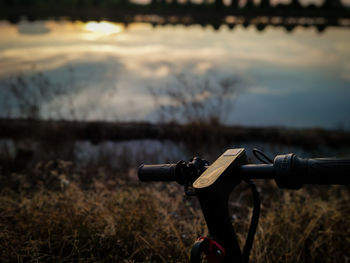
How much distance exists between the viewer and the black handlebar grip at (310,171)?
999 millimetres

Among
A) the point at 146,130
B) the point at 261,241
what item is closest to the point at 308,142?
the point at 146,130

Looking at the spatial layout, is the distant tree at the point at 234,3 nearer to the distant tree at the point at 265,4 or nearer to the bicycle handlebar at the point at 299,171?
the distant tree at the point at 265,4

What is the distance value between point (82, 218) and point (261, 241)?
4.09 ft

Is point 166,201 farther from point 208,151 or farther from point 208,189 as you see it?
point 208,151

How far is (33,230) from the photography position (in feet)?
8.38

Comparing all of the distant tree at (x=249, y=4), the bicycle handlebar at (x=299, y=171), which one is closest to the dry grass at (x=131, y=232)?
the bicycle handlebar at (x=299, y=171)

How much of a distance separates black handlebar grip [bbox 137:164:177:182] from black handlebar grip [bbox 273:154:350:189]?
342 mm

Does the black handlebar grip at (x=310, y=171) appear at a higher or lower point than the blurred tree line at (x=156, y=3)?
higher

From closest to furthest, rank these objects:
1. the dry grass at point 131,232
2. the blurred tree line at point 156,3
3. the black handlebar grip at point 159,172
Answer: the black handlebar grip at point 159,172, the dry grass at point 131,232, the blurred tree line at point 156,3

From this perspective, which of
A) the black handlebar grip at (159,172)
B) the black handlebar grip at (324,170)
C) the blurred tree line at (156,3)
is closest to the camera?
the black handlebar grip at (324,170)

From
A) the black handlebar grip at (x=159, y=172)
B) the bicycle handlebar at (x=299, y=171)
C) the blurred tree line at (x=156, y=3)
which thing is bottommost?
the blurred tree line at (x=156, y=3)

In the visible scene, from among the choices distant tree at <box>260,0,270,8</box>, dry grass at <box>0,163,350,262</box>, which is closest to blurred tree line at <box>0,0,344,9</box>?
distant tree at <box>260,0,270,8</box>

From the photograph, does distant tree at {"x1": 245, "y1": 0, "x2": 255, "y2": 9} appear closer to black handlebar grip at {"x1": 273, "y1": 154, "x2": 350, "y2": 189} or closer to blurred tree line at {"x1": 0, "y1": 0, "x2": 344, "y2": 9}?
blurred tree line at {"x1": 0, "y1": 0, "x2": 344, "y2": 9}

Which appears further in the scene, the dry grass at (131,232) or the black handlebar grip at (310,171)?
the dry grass at (131,232)
